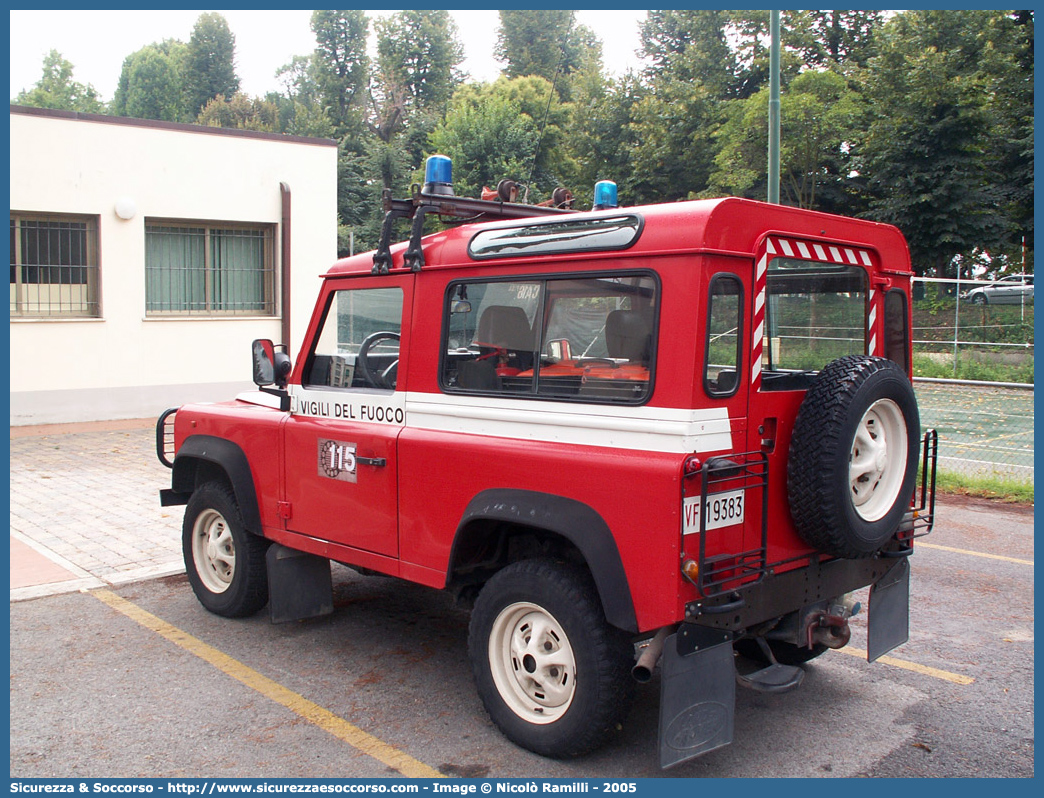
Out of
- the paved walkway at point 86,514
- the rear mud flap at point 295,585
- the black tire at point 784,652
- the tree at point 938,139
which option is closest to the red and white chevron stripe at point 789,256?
the black tire at point 784,652

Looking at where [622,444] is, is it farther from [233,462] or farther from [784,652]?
[233,462]

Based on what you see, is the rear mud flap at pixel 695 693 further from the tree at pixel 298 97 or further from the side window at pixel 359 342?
the tree at pixel 298 97

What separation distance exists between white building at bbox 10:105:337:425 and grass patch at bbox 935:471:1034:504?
10.6m

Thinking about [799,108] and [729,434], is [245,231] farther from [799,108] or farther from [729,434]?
[799,108]

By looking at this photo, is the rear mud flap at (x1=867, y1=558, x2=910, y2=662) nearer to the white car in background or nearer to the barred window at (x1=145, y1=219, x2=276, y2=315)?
the barred window at (x1=145, y1=219, x2=276, y2=315)

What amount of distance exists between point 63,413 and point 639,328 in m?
12.4

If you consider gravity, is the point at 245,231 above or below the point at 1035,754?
above

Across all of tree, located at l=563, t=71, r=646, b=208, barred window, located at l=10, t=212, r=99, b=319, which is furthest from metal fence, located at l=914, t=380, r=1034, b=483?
tree, located at l=563, t=71, r=646, b=208

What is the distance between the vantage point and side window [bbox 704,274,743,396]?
11.9 feet

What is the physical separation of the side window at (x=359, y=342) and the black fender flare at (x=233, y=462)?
0.71 m

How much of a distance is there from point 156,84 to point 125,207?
239 feet

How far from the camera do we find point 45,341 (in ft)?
44.8

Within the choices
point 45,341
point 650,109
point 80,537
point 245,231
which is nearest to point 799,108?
point 650,109

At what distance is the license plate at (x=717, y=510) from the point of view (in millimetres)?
3500
